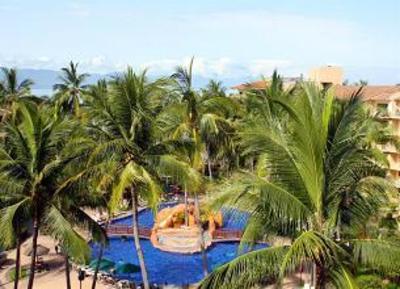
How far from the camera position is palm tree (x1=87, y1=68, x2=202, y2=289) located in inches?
734

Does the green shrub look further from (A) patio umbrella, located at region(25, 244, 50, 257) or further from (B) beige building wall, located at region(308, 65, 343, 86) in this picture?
(B) beige building wall, located at region(308, 65, 343, 86)

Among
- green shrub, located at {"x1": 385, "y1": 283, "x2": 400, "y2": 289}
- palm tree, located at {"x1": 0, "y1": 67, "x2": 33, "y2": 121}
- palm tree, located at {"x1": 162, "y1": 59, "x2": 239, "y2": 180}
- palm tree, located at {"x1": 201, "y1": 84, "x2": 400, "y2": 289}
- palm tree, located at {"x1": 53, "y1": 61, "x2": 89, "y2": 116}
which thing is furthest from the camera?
palm tree, located at {"x1": 53, "y1": 61, "x2": 89, "y2": 116}

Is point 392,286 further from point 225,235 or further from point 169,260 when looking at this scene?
point 225,235

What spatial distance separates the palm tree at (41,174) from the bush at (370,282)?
27.0 feet

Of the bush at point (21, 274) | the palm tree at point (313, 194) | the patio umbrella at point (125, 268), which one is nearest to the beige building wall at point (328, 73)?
the patio umbrella at point (125, 268)

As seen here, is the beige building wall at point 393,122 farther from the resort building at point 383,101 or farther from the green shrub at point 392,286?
the green shrub at point 392,286

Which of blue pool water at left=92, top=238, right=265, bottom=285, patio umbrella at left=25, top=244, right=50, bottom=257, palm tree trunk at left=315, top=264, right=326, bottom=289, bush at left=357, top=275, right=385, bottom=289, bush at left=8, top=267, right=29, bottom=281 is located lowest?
blue pool water at left=92, top=238, right=265, bottom=285

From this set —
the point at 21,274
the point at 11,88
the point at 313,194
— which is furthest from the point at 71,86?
the point at 313,194

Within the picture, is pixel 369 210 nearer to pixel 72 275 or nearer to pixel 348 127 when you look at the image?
pixel 348 127

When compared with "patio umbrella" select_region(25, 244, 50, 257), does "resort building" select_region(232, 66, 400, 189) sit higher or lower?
higher

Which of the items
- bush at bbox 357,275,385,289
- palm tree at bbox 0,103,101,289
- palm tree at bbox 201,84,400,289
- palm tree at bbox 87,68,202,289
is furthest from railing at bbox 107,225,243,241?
palm tree at bbox 201,84,400,289

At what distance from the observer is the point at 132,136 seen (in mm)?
18922

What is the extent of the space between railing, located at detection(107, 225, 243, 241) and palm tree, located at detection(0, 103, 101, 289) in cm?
2450

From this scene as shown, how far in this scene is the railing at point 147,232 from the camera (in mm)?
41000
